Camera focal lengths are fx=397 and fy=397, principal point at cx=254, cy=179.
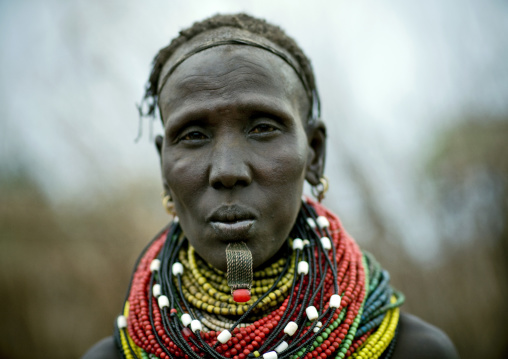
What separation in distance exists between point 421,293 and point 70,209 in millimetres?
4378

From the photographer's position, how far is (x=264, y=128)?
1.80m

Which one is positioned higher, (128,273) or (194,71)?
(194,71)

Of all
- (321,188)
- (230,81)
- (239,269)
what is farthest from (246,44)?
(239,269)

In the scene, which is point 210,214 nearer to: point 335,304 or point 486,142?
point 335,304

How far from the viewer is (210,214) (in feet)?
5.48

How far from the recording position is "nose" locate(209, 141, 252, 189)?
5.32 ft

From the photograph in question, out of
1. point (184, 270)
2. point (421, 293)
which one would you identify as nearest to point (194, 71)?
point (184, 270)

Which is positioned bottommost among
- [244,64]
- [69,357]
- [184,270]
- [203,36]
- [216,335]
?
[69,357]

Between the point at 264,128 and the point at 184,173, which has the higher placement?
the point at 264,128

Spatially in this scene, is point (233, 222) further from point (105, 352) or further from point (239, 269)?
point (105, 352)

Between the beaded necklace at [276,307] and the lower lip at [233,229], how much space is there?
1.18 ft

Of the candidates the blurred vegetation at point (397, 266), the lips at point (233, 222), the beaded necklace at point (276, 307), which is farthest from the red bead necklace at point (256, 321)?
the blurred vegetation at point (397, 266)

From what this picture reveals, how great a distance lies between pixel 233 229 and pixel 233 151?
0.33 meters

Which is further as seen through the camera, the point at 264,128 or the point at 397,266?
the point at 397,266
